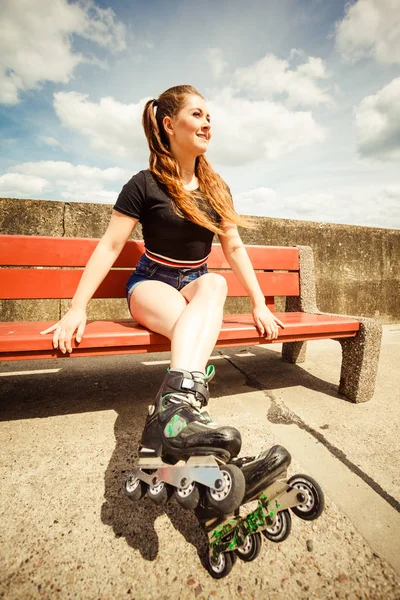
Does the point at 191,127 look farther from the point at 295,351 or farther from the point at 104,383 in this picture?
the point at 295,351

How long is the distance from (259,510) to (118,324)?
1235mm

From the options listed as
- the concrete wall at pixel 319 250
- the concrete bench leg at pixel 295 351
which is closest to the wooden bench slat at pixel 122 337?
the concrete bench leg at pixel 295 351

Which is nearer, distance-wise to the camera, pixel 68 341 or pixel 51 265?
pixel 68 341

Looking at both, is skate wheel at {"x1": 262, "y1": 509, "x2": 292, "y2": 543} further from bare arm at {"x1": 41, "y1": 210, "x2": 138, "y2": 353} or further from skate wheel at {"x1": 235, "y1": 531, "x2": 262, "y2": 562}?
bare arm at {"x1": 41, "y1": 210, "x2": 138, "y2": 353}

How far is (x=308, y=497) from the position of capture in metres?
0.94

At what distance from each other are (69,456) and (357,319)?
2.05 m

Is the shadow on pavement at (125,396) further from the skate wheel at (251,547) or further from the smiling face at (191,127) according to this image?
the smiling face at (191,127)

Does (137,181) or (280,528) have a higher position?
(137,181)

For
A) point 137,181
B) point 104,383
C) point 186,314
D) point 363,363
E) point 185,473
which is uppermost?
point 137,181

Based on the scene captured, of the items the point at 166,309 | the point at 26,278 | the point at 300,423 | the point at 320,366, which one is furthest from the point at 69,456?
the point at 320,366

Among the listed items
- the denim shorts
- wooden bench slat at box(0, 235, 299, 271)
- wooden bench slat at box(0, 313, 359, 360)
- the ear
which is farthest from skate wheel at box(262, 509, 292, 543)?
the ear

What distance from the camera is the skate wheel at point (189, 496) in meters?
0.83

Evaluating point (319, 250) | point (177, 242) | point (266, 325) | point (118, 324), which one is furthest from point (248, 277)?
point (319, 250)

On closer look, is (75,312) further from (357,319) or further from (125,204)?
(357,319)
